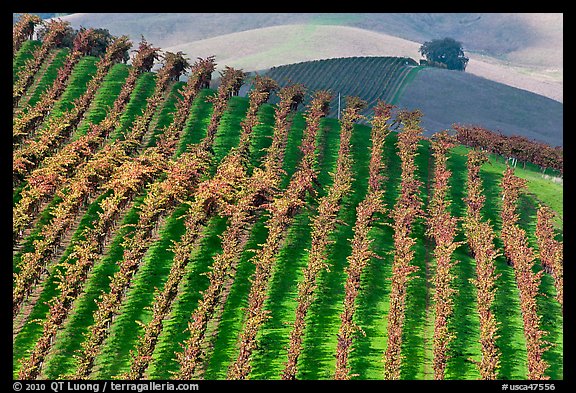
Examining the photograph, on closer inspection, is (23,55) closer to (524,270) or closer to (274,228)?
(274,228)

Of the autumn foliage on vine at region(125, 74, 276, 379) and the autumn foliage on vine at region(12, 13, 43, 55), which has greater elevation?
the autumn foliage on vine at region(12, 13, 43, 55)

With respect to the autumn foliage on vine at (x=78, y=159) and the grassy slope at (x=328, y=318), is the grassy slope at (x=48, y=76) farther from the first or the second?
the grassy slope at (x=328, y=318)

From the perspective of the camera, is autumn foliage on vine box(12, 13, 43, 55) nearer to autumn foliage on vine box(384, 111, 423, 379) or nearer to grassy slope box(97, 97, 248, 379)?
grassy slope box(97, 97, 248, 379)

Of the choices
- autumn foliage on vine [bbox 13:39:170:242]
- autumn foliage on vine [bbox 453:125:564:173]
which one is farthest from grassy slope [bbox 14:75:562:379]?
autumn foliage on vine [bbox 453:125:564:173]

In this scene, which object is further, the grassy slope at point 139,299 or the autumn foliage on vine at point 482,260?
the autumn foliage on vine at point 482,260

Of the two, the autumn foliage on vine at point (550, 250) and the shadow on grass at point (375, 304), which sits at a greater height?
the autumn foliage on vine at point (550, 250)

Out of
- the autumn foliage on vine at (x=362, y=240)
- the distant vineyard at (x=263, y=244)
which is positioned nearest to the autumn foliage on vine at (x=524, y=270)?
the distant vineyard at (x=263, y=244)
